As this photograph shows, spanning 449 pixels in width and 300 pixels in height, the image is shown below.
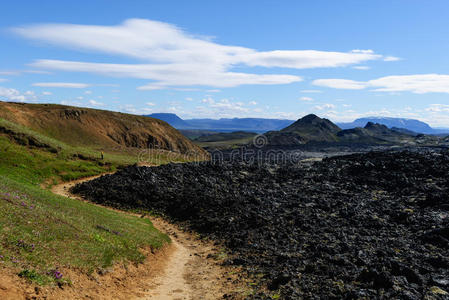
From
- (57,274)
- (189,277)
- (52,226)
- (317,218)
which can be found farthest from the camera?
(317,218)

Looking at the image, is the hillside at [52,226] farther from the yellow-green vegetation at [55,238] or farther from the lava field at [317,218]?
the lava field at [317,218]

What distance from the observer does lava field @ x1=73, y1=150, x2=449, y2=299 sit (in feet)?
63.9

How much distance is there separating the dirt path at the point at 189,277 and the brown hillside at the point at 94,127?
224 feet

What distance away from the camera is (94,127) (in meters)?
103

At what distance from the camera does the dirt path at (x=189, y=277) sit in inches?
773

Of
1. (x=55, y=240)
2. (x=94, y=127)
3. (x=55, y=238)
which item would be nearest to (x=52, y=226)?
(x=55, y=238)

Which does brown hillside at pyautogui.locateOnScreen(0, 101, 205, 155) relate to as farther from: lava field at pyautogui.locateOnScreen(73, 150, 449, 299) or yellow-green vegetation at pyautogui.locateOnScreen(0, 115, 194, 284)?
yellow-green vegetation at pyautogui.locateOnScreen(0, 115, 194, 284)

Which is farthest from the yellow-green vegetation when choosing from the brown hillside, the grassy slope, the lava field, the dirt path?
the brown hillside

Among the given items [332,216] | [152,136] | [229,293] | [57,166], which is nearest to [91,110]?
[152,136]

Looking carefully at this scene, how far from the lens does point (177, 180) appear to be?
177ft

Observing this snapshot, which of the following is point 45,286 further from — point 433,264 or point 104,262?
point 433,264

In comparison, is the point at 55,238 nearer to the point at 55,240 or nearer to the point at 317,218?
the point at 55,240

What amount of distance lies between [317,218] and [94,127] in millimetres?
85304

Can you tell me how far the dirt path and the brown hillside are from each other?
2690 inches
